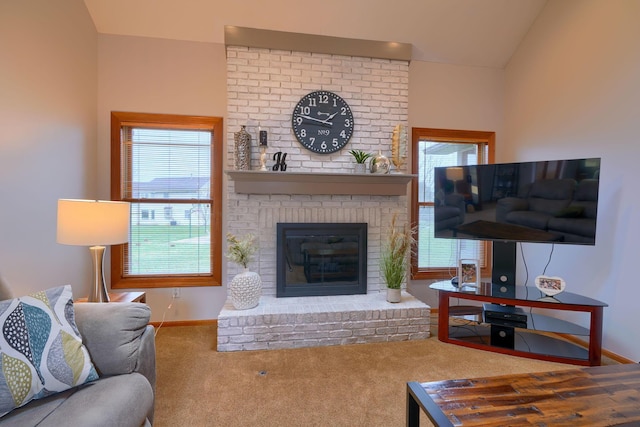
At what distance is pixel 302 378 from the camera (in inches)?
87.8

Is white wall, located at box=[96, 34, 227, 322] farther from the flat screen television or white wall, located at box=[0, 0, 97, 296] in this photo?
the flat screen television

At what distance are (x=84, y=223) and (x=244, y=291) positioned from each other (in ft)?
4.41

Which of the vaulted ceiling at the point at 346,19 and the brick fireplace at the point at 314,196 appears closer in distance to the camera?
the brick fireplace at the point at 314,196

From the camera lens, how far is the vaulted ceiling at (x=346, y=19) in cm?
295

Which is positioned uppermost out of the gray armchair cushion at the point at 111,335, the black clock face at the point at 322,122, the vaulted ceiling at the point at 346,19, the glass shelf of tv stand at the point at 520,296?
the vaulted ceiling at the point at 346,19

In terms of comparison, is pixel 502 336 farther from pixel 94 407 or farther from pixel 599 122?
pixel 94 407

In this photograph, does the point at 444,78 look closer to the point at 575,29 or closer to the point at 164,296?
the point at 575,29

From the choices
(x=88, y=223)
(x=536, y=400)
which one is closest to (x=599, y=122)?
(x=536, y=400)

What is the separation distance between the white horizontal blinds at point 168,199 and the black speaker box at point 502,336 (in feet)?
9.61

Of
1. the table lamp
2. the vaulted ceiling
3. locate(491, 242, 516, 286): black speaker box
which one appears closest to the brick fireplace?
the vaulted ceiling

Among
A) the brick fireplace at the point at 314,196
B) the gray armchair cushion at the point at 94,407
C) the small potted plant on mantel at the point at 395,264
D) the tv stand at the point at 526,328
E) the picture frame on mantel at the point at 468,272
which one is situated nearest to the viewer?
the gray armchair cushion at the point at 94,407

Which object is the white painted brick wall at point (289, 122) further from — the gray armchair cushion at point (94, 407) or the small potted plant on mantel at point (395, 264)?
the gray armchair cushion at point (94, 407)

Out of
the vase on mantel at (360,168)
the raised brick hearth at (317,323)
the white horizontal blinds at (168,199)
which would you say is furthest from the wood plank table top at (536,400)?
the white horizontal blinds at (168,199)

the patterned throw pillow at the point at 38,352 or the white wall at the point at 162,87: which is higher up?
the white wall at the point at 162,87
